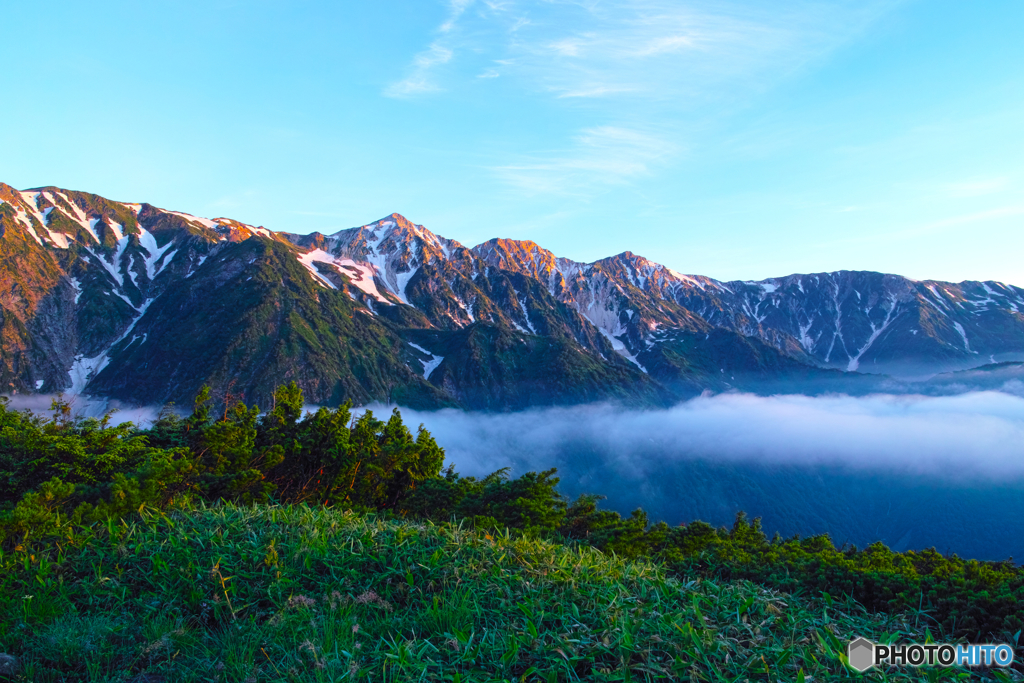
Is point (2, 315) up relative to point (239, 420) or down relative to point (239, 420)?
up

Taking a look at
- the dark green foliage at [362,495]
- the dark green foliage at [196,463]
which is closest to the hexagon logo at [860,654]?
the dark green foliage at [362,495]

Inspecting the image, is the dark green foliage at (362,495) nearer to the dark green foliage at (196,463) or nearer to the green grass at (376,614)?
the dark green foliage at (196,463)

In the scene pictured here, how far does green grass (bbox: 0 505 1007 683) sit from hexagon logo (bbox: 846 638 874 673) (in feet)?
0.48

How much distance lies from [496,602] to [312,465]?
2293 cm

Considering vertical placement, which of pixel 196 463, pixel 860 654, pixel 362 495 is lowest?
pixel 362 495

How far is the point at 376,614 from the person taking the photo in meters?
6.47

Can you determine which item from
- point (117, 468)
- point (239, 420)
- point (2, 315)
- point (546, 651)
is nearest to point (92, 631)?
point (546, 651)

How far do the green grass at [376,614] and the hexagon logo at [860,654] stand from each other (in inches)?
5.8

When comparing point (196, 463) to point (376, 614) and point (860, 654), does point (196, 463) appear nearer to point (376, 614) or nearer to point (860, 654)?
point (376, 614)

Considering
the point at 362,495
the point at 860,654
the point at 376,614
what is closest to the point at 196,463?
the point at 362,495

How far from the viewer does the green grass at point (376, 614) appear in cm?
520

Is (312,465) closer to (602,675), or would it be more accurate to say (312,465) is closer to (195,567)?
(195,567)

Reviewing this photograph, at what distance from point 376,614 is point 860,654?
5.66m

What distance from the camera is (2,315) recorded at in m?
198
